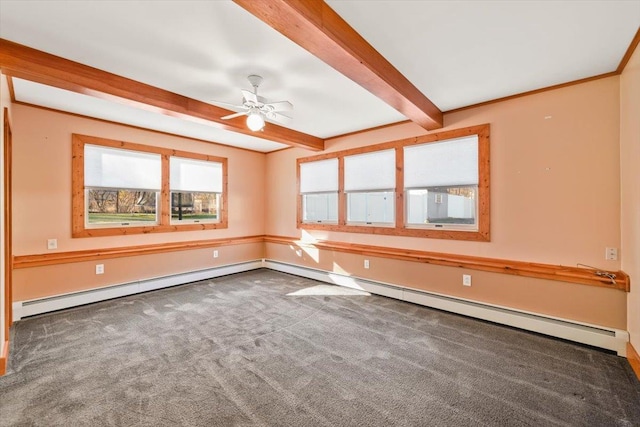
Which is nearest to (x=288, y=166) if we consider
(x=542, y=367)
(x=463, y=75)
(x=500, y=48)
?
(x=463, y=75)

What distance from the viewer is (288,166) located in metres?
5.98

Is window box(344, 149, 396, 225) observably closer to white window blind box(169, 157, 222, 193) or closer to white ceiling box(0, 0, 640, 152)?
white ceiling box(0, 0, 640, 152)

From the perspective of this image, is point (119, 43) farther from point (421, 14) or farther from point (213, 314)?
point (213, 314)

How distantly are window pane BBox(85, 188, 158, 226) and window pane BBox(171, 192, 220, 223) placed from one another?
0.34m

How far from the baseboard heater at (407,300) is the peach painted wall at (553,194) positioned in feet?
0.32

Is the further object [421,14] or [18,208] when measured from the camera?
[18,208]

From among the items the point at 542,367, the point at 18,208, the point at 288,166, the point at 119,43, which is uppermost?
the point at 119,43

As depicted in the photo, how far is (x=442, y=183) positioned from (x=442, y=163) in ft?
0.90

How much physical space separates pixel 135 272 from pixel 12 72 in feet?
9.49

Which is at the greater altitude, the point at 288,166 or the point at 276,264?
the point at 288,166

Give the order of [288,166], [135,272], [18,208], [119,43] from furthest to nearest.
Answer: [288,166], [135,272], [18,208], [119,43]

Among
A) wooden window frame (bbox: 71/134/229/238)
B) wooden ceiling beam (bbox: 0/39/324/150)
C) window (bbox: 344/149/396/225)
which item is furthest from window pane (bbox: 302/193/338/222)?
wooden ceiling beam (bbox: 0/39/324/150)

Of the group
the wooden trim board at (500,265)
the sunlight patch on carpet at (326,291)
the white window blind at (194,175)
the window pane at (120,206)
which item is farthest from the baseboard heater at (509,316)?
the window pane at (120,206)

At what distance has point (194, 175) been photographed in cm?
527
